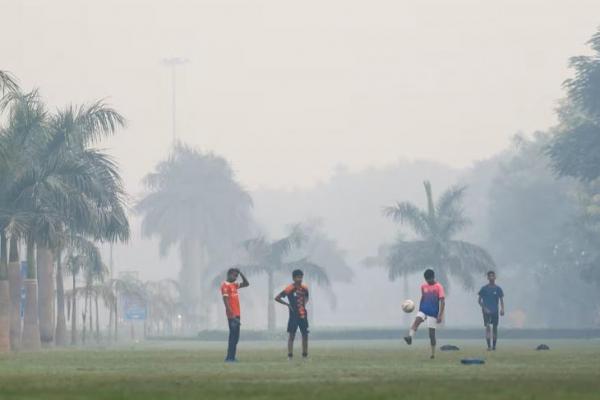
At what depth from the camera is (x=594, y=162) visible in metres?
80.5

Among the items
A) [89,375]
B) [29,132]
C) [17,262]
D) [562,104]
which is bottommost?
[89,375]

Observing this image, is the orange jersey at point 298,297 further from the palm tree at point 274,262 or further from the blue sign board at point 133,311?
the blue sign board at point 133,311

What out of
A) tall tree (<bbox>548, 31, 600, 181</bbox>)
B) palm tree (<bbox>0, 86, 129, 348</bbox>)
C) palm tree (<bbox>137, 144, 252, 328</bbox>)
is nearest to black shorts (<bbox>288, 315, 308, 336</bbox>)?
palm tree (<bbox>0, 86, 129, 348</bbox>)

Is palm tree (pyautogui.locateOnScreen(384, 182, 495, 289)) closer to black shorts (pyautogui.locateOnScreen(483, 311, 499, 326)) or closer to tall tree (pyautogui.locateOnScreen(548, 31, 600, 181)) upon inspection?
tall tree (pyautogui.locateOnScreen(548, 31, 600, 181))

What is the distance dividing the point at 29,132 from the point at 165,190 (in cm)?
11168

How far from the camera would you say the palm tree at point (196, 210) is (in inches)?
6462

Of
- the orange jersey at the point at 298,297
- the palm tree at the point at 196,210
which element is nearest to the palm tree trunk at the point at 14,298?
the orange jersey at the point at 298,297

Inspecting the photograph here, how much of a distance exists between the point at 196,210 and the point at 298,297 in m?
131

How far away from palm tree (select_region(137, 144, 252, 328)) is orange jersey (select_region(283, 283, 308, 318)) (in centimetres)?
12668

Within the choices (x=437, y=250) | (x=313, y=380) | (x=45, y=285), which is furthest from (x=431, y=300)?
(x=437, y=250)

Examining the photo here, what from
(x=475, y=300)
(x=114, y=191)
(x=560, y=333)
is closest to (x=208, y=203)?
(x=475, y=300)

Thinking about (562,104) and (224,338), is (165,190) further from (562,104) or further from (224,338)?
(224,338)

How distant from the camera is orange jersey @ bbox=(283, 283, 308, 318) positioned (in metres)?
35.3

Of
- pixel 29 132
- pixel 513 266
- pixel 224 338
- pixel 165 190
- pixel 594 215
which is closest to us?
pixel 29 132
